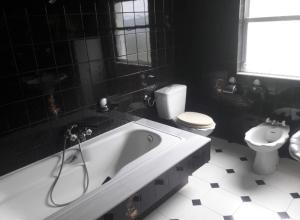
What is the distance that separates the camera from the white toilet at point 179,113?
2645mm

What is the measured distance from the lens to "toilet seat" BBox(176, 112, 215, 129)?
A: 2.63 meters

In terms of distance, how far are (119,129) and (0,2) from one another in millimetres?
1451

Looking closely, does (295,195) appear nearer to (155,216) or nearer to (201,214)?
(201,214)

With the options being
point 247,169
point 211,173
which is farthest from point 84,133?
point 247,169

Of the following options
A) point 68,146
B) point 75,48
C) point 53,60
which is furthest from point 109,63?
point 68,146

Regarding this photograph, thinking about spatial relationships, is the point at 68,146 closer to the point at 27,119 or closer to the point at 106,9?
the point at 27,119

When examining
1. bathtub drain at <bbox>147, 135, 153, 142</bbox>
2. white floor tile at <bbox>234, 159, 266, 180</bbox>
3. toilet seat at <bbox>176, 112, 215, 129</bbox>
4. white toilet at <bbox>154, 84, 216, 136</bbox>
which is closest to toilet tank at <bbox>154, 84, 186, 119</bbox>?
white toilet at <bbox>154, 84, 216, 136</bbox>

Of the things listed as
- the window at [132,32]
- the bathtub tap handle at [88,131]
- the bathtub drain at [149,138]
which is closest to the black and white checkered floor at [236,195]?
the bathtub drain at [149,138]

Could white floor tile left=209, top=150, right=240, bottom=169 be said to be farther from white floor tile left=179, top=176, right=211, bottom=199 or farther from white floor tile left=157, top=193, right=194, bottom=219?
white floor tile left=157, top=193, right=194, bottom=219

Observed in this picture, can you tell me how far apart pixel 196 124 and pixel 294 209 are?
3.59ft

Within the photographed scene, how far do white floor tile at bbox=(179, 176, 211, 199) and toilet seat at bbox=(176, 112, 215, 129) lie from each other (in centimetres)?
53

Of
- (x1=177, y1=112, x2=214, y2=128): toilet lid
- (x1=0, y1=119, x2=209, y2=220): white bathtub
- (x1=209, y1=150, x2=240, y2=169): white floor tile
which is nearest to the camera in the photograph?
(x1=0, y1=119, x2=209, y2=220): white bathtub

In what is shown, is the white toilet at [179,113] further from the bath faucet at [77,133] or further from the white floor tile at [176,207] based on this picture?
the bath faucet at [77,133]

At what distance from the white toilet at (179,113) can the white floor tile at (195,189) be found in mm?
490
